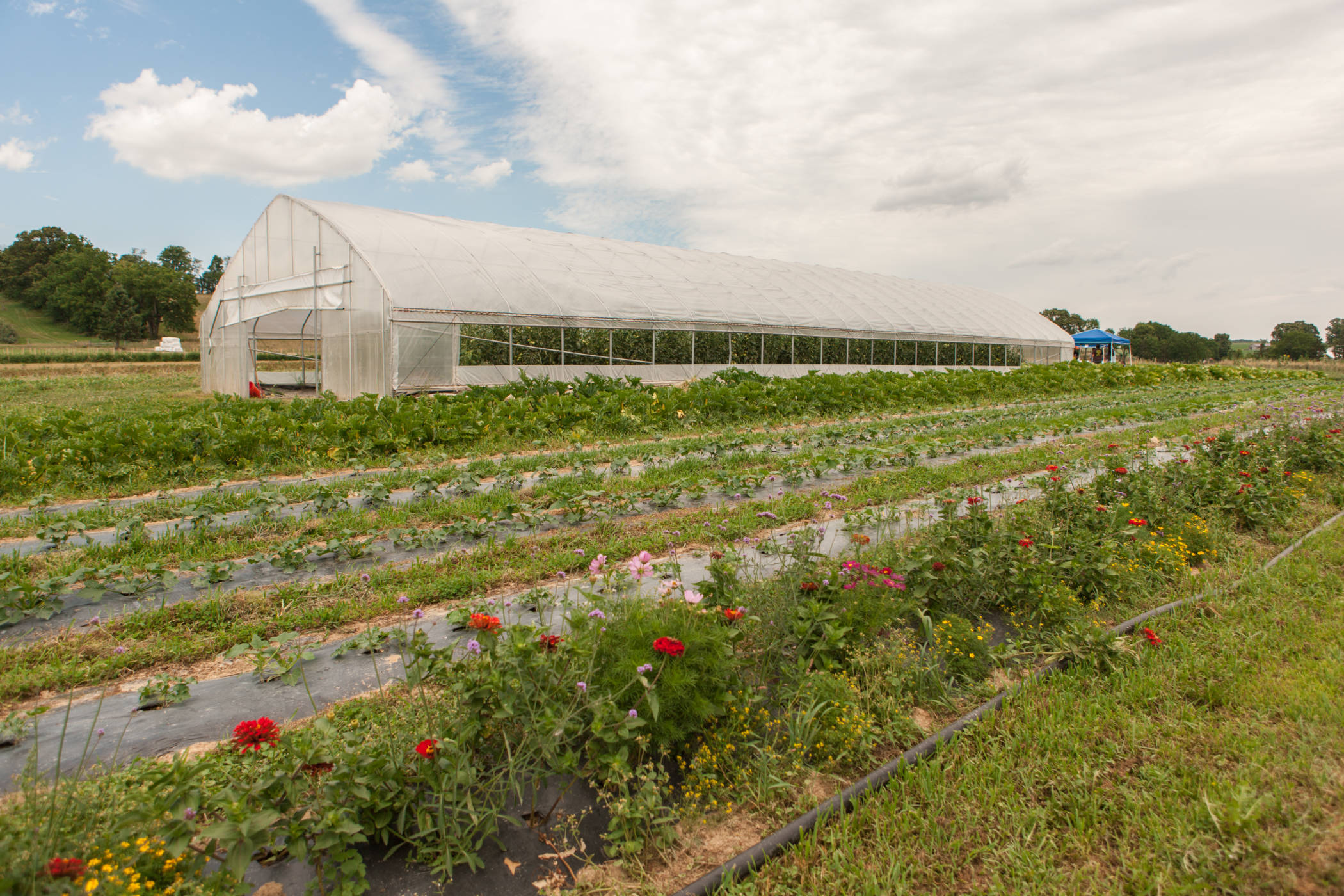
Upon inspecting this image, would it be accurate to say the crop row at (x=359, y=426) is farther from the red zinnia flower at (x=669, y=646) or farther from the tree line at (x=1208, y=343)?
Answer: the tree line at (x=1208, y=343)

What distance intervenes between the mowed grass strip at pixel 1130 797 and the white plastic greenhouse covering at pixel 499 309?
14151mm

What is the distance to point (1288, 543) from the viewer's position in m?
5.41

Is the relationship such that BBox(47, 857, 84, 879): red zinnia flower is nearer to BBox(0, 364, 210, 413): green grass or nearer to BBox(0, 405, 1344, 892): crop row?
BBox(0, 405, 1344, 892): crop row

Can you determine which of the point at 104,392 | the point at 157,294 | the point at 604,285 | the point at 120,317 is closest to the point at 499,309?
the point at 604,285

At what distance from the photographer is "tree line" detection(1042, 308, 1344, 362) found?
54.3 meters

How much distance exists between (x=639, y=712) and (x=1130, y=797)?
177 centimetres

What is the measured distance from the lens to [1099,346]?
167ft

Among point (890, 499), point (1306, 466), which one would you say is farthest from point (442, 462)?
point (1306, 466)

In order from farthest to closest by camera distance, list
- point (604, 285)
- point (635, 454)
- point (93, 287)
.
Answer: point (93, 287) → point (604, 285) → point (635, 454)

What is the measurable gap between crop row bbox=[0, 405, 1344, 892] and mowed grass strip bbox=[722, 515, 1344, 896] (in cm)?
26

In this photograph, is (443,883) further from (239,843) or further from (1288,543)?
(1288,543)

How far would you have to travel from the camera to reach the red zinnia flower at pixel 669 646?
2.54 m

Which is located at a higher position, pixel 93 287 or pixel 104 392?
pixel 93 287

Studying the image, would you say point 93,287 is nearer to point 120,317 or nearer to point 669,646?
point 120,317
